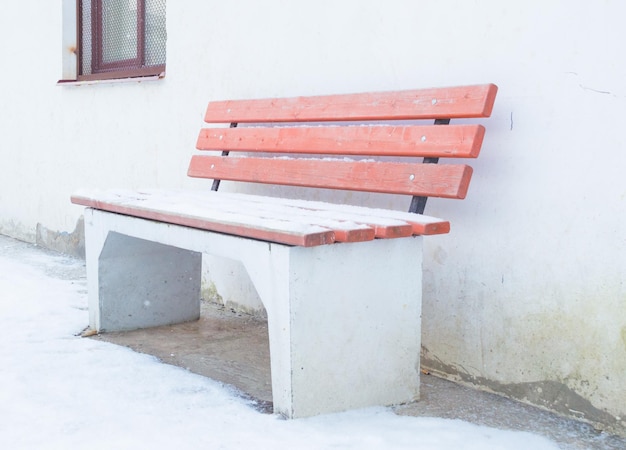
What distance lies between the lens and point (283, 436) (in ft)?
7.64

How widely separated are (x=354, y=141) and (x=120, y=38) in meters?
2.77

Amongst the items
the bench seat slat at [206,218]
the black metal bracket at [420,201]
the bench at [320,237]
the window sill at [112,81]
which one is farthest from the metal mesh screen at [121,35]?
the black metal bracket at [420,201]

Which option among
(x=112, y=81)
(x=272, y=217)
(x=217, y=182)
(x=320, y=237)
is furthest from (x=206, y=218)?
(x=112, y=81)

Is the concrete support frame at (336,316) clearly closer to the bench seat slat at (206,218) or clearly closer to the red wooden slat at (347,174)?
the bench seat slat at (206,218)

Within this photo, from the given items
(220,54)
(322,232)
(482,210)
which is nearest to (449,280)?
(482,210)

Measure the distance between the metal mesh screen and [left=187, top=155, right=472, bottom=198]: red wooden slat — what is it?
4.46ft

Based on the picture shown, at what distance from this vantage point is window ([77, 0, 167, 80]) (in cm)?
495

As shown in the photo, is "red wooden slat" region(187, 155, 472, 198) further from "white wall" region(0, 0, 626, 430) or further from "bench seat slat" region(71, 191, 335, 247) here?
"bench seat slat" region(71, 191, 335, 247)

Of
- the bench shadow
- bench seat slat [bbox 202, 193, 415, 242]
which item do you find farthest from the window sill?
bench seat slat [bbox 202, 193, 415, 242]

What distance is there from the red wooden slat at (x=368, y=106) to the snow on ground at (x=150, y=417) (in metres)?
1.01

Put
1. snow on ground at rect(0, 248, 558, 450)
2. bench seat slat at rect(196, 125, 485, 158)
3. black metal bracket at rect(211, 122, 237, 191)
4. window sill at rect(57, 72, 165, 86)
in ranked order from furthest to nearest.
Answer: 1. window sill at rect(57, 72, 165, 86)
2. black metal bracket at rect(211, 122, 237, 191)
3. bench seat slat at rect(196, 125, 485, 158)
4. snow on ground at rect(0, 248, 558, 450)

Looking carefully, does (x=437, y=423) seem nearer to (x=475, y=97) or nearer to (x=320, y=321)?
(x=320, y=321)

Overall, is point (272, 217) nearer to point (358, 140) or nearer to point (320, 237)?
point (320, 237)

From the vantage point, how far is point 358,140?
3.10m
